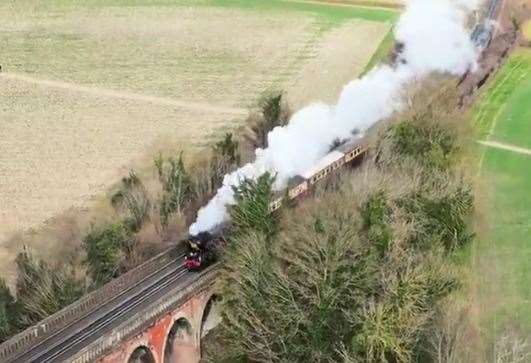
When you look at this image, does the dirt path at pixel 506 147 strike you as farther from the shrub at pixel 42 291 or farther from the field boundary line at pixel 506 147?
the shrub at pixel 42 291

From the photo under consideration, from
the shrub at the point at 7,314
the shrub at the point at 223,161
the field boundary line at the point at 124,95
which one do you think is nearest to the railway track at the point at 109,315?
the shrub at the point at 7,314

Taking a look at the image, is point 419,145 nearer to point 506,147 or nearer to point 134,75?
point 506,147

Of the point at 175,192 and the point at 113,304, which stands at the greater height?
the point at 113,304

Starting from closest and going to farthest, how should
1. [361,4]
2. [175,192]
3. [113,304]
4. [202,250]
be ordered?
[113,304] → [202,250] → [175,192] → [361,4]

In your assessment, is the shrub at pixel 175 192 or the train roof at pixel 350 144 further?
the train roof at pixel 350 144

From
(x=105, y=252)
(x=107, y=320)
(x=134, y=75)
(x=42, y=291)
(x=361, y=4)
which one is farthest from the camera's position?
(x=361, y=4)

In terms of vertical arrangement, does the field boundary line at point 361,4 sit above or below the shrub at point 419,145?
below

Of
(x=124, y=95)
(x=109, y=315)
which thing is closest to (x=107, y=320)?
(x=109, y=315)

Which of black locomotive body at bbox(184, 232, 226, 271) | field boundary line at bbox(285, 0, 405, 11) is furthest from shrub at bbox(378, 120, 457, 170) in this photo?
field boundary line at bbox(285, 0, 405, 11)
